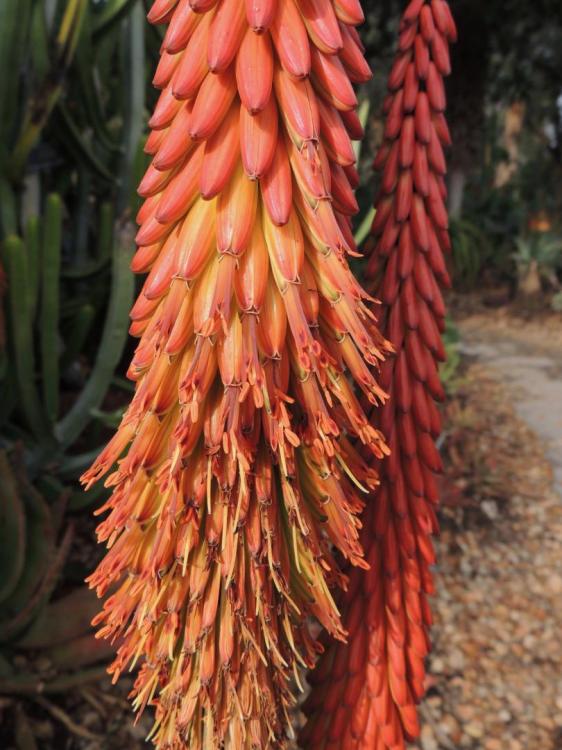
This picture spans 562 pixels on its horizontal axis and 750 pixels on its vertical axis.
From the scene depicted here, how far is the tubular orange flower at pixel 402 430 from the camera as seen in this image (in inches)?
40.2

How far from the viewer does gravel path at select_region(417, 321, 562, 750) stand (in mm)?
2458

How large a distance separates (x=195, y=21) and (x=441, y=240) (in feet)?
1.72

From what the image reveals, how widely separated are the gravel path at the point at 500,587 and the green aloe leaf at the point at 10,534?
1.42m

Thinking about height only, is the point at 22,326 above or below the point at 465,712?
above

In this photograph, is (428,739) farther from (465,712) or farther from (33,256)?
(33,256)

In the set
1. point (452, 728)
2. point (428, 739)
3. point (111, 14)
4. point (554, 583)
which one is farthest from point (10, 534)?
point (554, 583)

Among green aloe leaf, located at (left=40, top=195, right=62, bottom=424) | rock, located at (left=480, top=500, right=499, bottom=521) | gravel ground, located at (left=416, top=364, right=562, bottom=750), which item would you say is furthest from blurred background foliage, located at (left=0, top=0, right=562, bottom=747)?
rock, located at (left=480, top=500, right=499, bottom=521)

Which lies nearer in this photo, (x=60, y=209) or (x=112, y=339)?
(x=60, y=209)

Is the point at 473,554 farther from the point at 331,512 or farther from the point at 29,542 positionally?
the point at 331,512

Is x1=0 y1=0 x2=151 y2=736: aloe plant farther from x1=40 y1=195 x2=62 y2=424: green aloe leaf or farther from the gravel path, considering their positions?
the gravel path

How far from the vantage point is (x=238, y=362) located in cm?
76

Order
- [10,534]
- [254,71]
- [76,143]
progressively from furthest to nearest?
1. [76,143]
2. [10,534]
3. [254,71]

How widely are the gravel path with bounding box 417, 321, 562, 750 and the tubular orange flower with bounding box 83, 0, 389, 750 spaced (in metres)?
1.74

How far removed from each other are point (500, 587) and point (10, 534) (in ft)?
7.49
